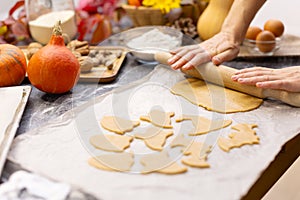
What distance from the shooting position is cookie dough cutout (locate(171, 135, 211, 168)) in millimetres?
912

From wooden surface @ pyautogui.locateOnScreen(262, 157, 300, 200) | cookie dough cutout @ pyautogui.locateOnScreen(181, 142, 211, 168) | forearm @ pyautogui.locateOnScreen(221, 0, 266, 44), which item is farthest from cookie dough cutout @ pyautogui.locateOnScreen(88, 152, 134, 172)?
forearm @ pyautogui.locateOnScreen(221, 0, 266, 44)

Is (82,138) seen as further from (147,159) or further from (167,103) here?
(167,103)

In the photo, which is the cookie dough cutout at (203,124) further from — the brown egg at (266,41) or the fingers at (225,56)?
the brown egg at (266,41)

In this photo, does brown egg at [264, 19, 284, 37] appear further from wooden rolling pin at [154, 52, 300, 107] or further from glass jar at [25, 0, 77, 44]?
glass jar at [25, 0, 77, 44]

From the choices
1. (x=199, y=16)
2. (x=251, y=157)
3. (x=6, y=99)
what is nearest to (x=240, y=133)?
(x=251, y=157)

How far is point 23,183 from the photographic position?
0.83 meters

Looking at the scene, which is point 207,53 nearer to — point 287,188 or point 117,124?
point 117,124

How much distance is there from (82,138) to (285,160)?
480mm

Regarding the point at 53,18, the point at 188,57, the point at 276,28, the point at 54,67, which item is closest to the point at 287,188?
the point at 188,57

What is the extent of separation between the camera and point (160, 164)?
91cm

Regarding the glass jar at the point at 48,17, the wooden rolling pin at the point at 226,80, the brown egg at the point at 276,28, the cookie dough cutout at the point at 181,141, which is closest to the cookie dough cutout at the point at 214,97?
the wooden rolling pin at the point at 226,80

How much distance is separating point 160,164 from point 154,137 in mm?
110

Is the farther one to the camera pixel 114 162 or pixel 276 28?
pixel 276 28

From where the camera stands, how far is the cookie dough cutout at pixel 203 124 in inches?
40.8
